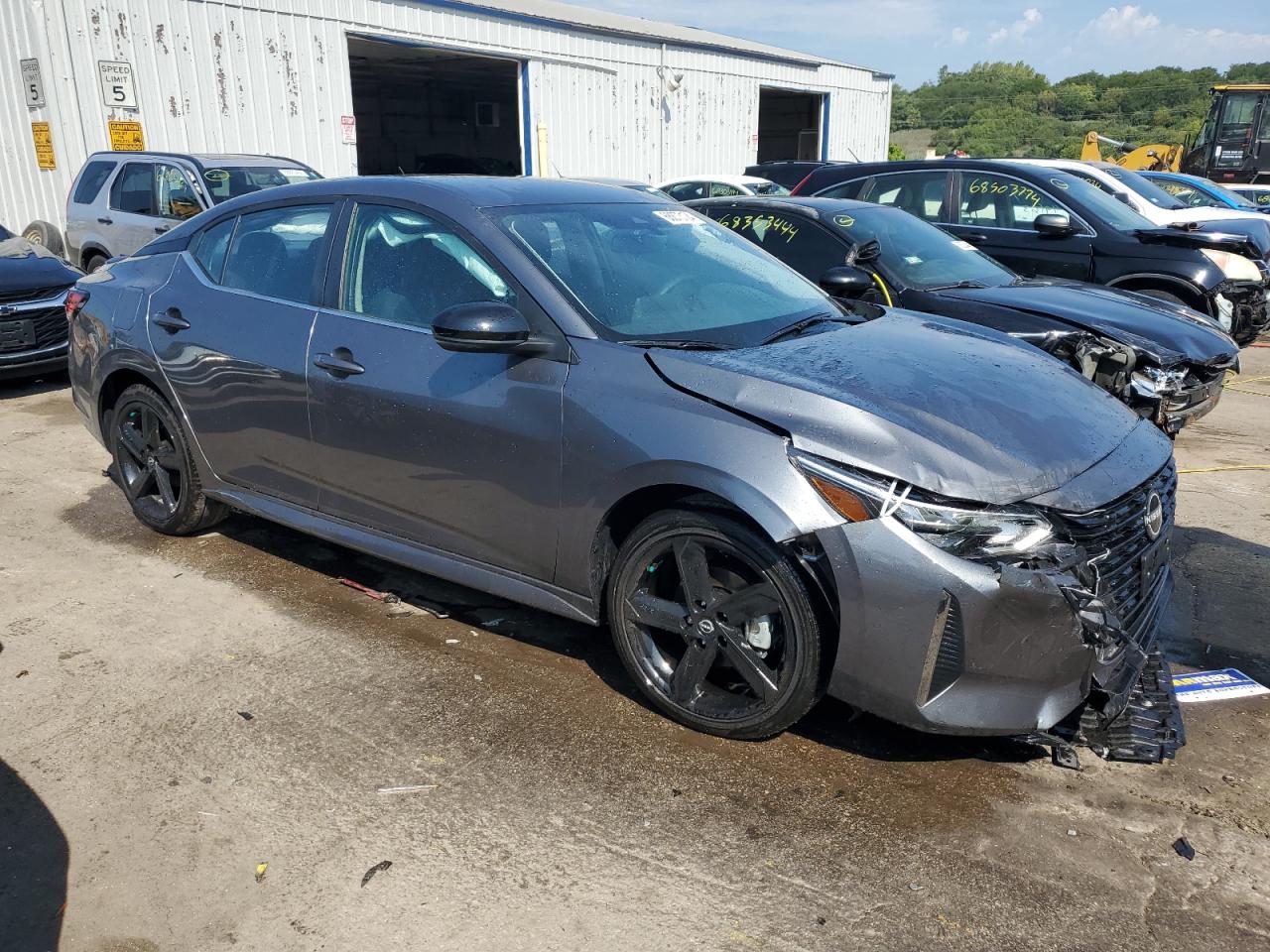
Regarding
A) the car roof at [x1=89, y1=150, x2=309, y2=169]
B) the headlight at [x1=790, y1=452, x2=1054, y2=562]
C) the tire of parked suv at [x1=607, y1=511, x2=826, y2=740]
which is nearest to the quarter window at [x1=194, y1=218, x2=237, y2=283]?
the tire of parked suv at [x1=607, y1=511, x2=826, y2=740]

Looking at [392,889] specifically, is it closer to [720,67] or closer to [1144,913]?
[1144,913]

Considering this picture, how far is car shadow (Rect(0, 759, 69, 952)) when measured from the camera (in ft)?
8.21

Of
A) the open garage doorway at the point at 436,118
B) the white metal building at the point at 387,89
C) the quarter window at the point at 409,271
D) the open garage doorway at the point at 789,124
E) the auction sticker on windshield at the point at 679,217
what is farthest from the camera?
the open garage doorway at the point at 436,118

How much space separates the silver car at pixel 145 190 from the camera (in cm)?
1048

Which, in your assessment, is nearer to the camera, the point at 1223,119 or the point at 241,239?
the point at 241,239

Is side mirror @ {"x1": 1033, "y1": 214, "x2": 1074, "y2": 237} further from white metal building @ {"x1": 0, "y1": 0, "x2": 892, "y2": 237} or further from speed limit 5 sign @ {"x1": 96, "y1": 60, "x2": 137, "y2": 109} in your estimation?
speed limit 5 sign @ {"x1": 96, "y1": 60, "x2": 137, "y2": 109}

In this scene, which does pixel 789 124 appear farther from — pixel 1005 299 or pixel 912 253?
pixel 1005 299

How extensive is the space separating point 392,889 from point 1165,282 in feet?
26.4

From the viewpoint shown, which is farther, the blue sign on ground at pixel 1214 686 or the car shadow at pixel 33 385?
the car shadow at pixel 33 385

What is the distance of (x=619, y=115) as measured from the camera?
21.4m

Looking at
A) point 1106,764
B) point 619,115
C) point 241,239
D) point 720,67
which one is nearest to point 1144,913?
point 1106,764

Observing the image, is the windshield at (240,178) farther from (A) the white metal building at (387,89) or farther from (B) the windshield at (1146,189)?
(B) the windshield at (1146,189)

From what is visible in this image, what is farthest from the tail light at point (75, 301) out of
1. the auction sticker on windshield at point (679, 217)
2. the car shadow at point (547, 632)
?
the auction sticker on windshield at point (679, 217)

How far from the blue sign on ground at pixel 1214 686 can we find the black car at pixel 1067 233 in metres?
5.27
